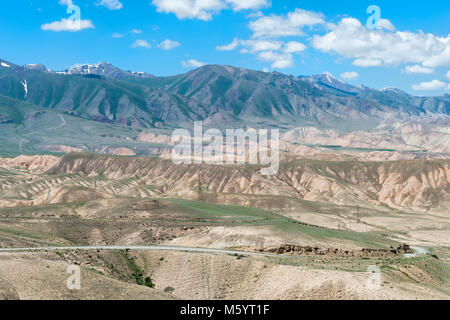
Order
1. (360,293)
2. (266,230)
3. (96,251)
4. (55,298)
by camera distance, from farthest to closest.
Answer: (266,230), (96,251), (360,293), (55,298)

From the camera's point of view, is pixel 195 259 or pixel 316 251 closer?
pixel 195 259

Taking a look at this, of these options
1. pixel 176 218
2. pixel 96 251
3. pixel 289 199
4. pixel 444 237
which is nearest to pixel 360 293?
pixel 96 251

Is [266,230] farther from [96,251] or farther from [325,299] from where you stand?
[325,299]

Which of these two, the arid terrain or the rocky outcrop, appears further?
the rocky outcrop

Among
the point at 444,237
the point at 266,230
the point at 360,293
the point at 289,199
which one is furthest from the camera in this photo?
the point at 289,199

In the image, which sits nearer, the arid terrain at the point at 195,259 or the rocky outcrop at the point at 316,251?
Result: the arid terrain at the point at 195,259

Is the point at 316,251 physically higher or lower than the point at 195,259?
lower

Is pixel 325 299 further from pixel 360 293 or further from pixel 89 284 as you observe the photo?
pixel 89 284

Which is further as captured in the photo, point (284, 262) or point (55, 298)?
point (284, 262)
